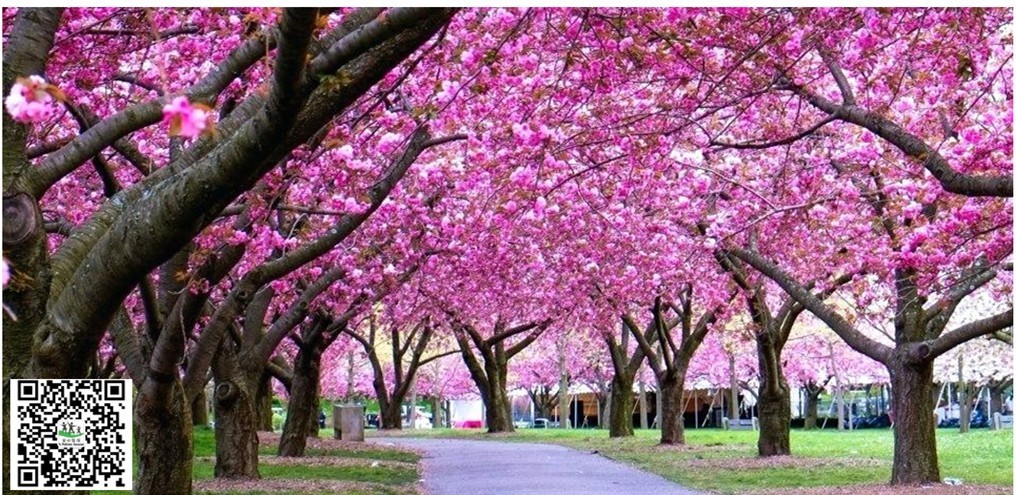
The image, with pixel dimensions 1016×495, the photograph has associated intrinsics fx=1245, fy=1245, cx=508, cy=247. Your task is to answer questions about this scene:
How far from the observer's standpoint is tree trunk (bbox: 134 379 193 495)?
34.1 feet

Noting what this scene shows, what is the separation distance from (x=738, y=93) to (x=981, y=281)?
5.69 metres

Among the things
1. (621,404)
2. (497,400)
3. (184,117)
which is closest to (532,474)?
(621,404)

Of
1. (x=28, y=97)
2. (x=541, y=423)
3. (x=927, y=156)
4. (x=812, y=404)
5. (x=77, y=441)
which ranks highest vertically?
(x=927, y=156)

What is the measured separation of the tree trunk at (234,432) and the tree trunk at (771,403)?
904 centimetres

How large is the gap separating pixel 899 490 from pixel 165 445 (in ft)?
27.3

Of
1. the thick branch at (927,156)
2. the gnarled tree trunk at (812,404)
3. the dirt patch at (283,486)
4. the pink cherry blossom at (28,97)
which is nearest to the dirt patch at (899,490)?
the dirt patch at (283,486)

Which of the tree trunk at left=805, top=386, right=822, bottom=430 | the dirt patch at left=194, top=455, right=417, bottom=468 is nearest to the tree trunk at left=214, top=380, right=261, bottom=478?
the dirt patch at left=194, top=455, right=417, bottom=468

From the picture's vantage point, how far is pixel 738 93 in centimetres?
1052

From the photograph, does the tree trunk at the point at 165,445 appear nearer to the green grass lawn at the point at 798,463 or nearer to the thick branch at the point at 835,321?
the green grass lawn at the point at 798,463

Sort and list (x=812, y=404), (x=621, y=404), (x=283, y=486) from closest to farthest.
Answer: (x=283, y=486)
(x=621, y=404)
(x=812, y=404)

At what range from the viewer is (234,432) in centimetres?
1603

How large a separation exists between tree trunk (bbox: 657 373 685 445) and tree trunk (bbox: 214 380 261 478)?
11748mm

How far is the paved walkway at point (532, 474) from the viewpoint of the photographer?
15.1 m

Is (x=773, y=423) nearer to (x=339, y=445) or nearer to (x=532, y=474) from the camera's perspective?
(x=532, y=474)
